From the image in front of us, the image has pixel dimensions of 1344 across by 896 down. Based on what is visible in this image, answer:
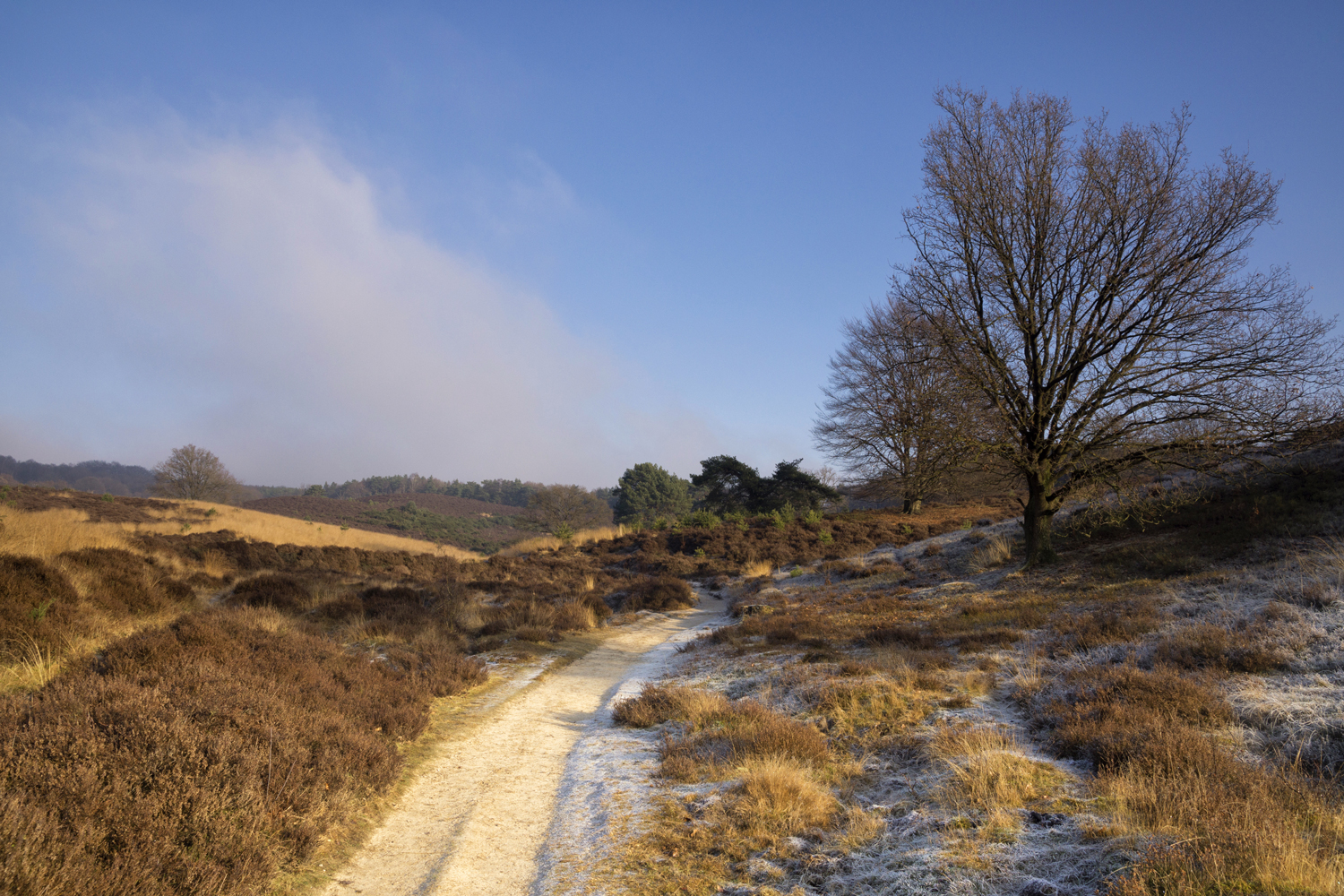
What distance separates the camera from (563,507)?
169ft

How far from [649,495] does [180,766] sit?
49.7 m

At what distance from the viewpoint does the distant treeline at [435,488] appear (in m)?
116

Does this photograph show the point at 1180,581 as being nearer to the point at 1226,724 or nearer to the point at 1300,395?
the point at 1300,395

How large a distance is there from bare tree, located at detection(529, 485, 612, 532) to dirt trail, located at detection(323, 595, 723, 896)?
4128 cm

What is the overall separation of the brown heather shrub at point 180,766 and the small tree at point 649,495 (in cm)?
4506

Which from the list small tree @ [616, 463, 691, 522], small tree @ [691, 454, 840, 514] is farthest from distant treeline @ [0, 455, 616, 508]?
small tree @ [691, 454, 840, 514]

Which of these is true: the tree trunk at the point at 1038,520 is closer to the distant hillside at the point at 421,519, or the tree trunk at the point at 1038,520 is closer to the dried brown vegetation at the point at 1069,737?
the dried brown vegetation at the point at 1069,737

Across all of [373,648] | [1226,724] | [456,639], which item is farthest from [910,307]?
[373,648]

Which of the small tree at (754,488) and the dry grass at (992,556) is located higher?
the small tree at (754,488)

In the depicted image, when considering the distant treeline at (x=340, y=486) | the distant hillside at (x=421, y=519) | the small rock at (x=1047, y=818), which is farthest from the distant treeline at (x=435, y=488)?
the small rock at (x=1047, y=818)

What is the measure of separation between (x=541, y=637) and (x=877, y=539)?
18.6 meters

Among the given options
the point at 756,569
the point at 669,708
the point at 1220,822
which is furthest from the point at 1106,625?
the point at 756,569

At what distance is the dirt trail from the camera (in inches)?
156

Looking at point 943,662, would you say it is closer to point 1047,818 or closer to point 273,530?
point 1047,818
